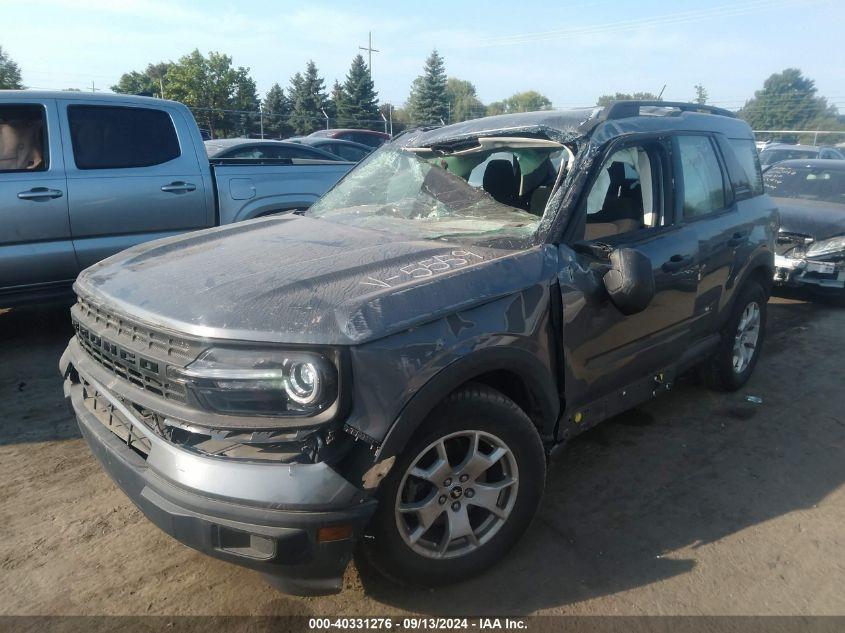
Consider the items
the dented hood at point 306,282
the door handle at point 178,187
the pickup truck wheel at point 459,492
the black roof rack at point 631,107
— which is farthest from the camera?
the door handle at point 178,187

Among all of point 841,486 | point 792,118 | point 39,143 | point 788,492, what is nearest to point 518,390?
point 788,492

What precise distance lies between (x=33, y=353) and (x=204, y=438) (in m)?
3.80

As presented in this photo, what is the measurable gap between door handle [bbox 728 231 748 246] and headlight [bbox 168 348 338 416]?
10.2 ft

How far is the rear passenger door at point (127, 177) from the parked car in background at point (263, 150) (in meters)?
4.15

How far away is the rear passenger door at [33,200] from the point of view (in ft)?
16.1

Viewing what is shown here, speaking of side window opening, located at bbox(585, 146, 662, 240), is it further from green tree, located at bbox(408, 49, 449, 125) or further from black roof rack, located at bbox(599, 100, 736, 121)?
green tree, located at bbox(408, 49, 449, 125)

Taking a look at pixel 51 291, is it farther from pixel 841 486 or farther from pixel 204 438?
pixel 841 486

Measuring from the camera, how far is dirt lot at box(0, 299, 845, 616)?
2.55 meters

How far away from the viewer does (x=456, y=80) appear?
98.9m

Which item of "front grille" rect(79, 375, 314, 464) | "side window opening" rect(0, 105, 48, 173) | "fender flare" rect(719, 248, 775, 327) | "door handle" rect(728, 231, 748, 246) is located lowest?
"front grille" rect(79, 375, 314, 464)

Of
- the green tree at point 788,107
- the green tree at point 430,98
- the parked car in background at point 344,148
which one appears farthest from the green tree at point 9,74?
the green tree at point 788,107

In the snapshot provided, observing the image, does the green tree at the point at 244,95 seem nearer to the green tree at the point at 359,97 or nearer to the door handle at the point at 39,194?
the green tree at the point at 359,97

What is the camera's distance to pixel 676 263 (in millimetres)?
3543

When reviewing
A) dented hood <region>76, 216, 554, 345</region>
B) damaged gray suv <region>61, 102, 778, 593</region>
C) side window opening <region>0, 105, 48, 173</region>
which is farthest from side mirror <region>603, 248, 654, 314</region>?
side window opening <region>0, 105, 48, 173</region>
